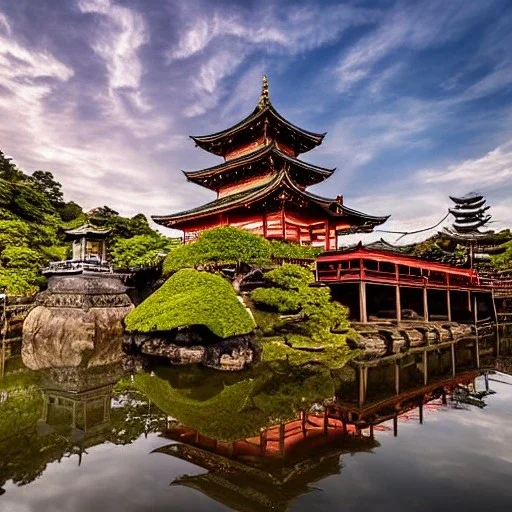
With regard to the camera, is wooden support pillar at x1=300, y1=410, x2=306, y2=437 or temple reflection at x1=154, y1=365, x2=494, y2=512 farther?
wooden support pillar at x1=300, y1=410, x2=306, y2=437

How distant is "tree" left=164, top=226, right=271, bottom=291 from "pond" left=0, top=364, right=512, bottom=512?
25.0 feet

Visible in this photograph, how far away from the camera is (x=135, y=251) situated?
34.6m

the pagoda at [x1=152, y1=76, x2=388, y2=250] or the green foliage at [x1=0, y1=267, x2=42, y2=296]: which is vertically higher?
the pagoda at [x1=152, y1=76, x2=388, y2=250]

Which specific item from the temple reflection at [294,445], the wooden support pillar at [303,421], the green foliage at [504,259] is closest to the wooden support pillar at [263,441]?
the temple reflection at [294,445]

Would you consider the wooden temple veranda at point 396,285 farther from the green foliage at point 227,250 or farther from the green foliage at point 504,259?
the green foliage at point 504,259

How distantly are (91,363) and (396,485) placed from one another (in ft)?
44.4

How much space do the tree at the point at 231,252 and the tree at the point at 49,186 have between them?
33.8 metres

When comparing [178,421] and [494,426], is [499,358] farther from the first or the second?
[178,421]

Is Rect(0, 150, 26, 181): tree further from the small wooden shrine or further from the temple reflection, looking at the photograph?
the temple reflection

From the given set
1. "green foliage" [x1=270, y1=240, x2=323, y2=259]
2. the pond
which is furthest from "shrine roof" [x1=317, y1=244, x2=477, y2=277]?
the pond

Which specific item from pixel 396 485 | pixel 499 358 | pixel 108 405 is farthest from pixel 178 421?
pixel 499 358

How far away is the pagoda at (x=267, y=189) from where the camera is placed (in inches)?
923

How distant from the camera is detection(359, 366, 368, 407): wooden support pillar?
34.7ft

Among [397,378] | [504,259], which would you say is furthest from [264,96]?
[504,259]
